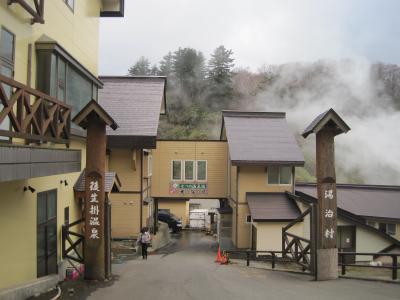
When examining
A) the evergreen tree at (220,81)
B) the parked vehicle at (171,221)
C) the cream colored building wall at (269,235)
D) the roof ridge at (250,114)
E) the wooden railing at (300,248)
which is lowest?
the parked vehicle at (171,221)

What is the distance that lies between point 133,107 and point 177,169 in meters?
5.27

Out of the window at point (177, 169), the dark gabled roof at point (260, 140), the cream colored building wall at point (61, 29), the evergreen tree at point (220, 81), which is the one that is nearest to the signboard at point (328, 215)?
the cream colored building wall at point (61, 29)

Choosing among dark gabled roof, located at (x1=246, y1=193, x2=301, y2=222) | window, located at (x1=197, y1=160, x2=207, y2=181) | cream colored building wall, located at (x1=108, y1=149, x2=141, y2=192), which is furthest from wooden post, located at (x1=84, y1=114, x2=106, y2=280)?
window, located at (x1=197, y1=160, x2=207, y2=181)

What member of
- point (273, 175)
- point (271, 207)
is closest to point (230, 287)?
point (271, 207)

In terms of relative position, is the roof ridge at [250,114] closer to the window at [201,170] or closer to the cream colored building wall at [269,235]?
the window at [201,170]

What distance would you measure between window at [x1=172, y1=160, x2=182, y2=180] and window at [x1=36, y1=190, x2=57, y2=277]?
14.5 metres

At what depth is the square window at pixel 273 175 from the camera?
22672 mm

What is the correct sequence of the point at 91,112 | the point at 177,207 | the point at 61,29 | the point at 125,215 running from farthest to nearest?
the point at 177,207
the point at 125,215
the point at 61,29
the point at 91,112

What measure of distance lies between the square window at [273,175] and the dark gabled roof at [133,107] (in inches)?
265

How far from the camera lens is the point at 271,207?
21062mm

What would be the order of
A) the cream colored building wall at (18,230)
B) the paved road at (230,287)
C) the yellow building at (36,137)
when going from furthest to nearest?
the paved road at (230,287), the cream colored building wall at (18,230), the yellow building at (36,137)

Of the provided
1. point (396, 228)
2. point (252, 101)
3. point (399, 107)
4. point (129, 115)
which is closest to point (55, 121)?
point (129, 115)

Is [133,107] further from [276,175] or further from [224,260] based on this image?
[224,260]

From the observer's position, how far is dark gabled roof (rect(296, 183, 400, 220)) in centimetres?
2133
